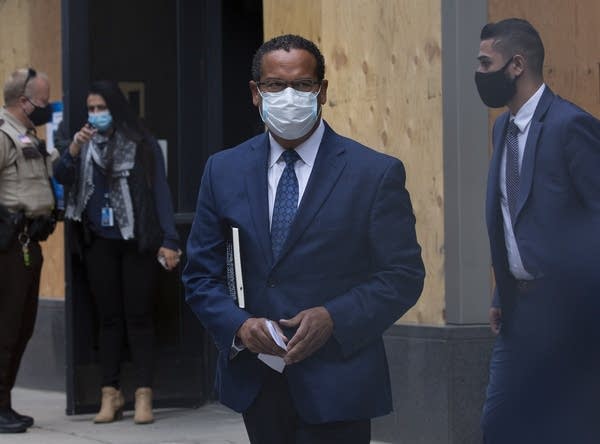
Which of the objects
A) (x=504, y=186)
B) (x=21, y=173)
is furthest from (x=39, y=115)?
(x=504, y=186)

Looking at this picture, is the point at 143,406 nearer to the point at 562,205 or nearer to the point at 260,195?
the point at 562,205

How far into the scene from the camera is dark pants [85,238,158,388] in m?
8.57

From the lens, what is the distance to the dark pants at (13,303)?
842 centimetres

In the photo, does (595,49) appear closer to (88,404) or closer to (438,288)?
(438,288)

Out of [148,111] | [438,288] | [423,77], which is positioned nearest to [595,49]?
[423,77]

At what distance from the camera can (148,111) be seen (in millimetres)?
9352

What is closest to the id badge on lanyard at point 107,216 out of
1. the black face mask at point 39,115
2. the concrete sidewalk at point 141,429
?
the black face mask at point 39,115

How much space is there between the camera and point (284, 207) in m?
3.99

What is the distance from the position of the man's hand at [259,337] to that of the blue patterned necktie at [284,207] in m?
0.22

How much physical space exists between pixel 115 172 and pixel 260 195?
4.59 metres

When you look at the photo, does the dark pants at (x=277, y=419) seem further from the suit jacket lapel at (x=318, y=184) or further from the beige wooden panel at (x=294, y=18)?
the beige wooden panel at (x=294, y=18)

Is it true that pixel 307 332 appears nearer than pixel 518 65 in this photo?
Yes

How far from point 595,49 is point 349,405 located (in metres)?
3.75

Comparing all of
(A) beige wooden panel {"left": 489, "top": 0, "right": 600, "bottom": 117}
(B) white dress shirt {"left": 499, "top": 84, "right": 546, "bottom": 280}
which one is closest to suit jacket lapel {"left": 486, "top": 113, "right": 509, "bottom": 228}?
(B) white dress shirt {"left": 499, "top": 84, "right": 546, "bottom": 280}
